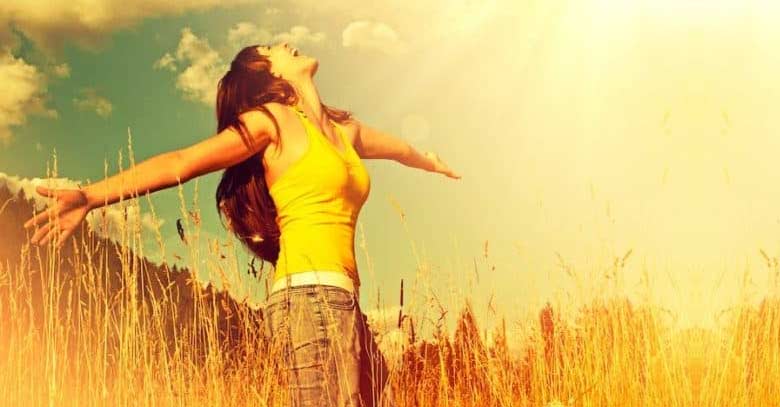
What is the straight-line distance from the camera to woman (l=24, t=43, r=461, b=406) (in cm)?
162

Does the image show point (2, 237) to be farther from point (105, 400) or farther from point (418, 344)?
point (418, 344)

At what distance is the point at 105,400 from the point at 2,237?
47.7 inches

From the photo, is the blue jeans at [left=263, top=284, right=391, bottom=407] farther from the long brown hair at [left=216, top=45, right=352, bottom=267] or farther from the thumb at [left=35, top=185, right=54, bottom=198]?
the thumb at [left=35, top=185, right=54, bottom=198]

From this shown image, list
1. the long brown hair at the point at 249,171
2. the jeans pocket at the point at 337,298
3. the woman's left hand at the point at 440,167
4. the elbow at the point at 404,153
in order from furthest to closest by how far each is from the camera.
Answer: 1. the woman's left hand at the point at 440,167
2. the elbow at the point at 404,153
3. the long brown hair at the point at 249,171
4. the jeans pocket at the point at 337,298

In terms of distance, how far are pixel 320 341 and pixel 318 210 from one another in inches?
10.5

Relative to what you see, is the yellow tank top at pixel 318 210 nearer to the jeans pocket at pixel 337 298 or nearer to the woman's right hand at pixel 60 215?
the jeans pocket at pixel 337 298

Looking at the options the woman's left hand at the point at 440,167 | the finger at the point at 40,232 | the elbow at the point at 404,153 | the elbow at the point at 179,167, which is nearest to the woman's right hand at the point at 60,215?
the finger at the point at 40,232

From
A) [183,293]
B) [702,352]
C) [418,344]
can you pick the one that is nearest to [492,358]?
[418,344]

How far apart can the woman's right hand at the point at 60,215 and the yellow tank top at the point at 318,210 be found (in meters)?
0.41

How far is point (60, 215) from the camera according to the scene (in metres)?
1.68

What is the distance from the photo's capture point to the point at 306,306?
1.61 m

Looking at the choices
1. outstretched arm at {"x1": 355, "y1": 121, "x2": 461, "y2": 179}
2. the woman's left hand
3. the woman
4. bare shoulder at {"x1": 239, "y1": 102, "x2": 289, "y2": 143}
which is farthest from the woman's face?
the woman's left hand

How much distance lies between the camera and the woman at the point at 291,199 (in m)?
1.62

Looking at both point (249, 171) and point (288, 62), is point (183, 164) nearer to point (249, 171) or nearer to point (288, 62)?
point (249, 171)
